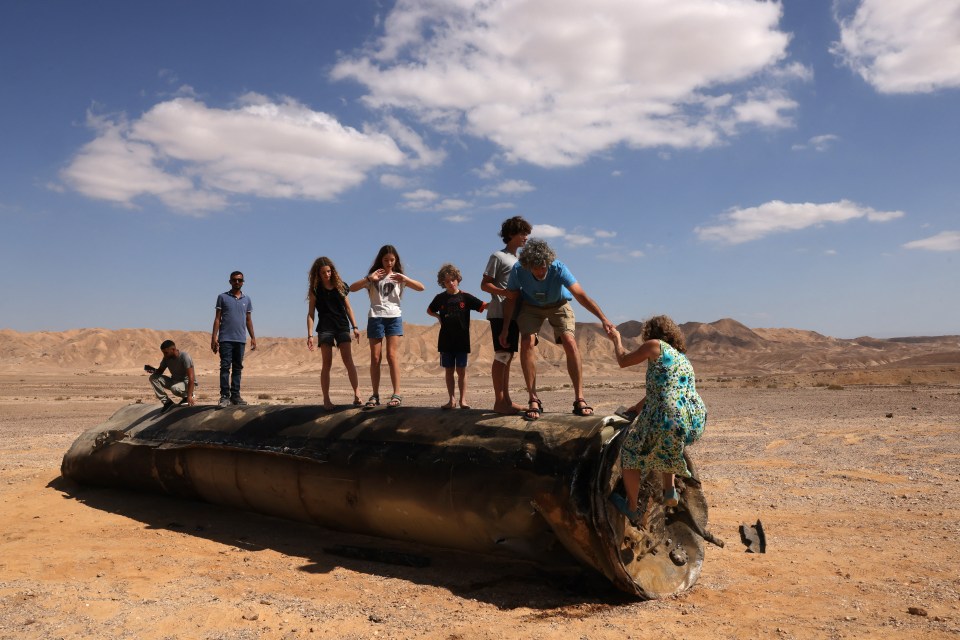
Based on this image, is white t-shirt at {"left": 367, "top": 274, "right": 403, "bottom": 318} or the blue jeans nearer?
white t-shirt at {"left": 367, "top": 274, "right": 403, "bottom": 318}

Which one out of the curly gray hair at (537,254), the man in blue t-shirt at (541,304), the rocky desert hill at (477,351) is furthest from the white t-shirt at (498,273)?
the rocky desert hill at (477,351)

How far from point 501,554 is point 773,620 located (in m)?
2.03

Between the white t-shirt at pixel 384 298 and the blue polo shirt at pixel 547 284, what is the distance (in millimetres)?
1894

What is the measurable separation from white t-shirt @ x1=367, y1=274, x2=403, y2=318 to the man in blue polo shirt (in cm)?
279

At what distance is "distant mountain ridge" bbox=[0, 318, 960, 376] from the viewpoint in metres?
76.0

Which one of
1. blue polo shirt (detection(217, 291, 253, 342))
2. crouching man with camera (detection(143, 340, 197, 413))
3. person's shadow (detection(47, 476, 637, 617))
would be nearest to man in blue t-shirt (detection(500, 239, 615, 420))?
person's shadow (detection(47, 476, 637, 617))

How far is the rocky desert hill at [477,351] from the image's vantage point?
246ft

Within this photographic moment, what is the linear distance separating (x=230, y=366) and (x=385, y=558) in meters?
4.56

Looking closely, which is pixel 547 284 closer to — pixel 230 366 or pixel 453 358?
pixel 453 358

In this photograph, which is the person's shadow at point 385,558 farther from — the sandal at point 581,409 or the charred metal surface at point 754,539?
the charred metal surface at point 754,539

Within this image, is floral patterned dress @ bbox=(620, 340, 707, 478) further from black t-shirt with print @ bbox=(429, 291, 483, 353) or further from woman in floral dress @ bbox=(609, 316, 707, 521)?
black t-shirt with print @ bbox=(429, 291, 483, 353)

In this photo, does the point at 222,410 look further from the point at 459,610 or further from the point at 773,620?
the point at 773,620

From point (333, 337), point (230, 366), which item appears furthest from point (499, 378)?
point (230, 366)

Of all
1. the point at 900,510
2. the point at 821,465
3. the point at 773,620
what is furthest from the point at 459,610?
the point at 821,465
